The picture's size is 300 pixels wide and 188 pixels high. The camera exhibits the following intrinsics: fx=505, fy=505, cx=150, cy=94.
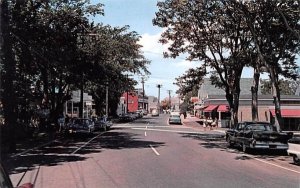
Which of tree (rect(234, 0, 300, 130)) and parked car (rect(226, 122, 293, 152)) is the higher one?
tree (rect(234, 0, 300, 130))

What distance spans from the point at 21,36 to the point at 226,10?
13636mm

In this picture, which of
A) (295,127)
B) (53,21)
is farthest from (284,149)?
(295,127)

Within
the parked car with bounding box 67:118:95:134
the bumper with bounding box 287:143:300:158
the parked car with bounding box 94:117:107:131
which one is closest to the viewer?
the bumper with bounding box 287:143:300:158

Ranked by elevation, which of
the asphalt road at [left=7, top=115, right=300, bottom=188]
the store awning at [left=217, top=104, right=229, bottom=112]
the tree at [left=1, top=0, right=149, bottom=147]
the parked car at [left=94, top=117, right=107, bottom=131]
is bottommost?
the asphalt road at [left=7, top=115, right=300, bottom=188]

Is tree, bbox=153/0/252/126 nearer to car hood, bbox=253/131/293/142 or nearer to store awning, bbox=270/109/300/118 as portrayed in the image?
car hood, bbox=253/131/293/142

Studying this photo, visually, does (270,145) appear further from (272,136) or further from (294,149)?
(294,149)

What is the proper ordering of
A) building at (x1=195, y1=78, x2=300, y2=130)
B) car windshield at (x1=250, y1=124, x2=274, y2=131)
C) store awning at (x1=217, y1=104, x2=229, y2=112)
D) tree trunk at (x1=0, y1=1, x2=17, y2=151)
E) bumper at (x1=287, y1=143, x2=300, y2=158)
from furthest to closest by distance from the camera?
store awning at (x1=217, y1=104, x2=229, y2=112) → building at (x1=195, y1=78, x2=300, y2=130) → car windshield at (x1=250, y1=124, x2=274, y2=131) → tree trunk at (x1=0, y1=1, x2=17, y2=151) → bumper at (x1=287, y1=143, x2=300, y2=158)

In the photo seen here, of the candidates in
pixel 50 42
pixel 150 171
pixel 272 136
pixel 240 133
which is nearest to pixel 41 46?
pixel 50 42

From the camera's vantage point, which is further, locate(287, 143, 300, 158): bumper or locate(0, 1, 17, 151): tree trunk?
locate(0, 1, 17, 151): tree trunk

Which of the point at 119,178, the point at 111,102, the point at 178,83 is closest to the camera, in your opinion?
the point at 119,178

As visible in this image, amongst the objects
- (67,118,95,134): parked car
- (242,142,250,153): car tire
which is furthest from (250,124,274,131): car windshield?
(67,118,95,134): parked car

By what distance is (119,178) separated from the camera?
1440 cm

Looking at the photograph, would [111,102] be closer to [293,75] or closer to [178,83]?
[178,83]

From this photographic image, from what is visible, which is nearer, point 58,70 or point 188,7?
point 188,7
